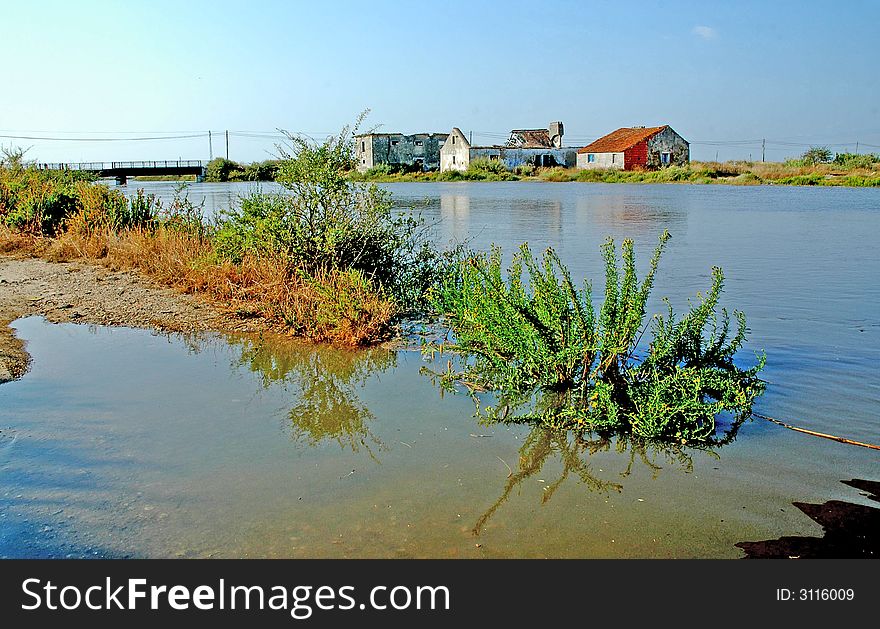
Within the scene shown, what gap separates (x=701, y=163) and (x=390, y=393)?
69320 mm

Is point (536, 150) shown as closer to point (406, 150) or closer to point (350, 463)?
point (406, 150)

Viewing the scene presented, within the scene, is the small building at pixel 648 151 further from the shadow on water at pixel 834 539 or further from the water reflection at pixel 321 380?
the shadow on water at pixel 834 539

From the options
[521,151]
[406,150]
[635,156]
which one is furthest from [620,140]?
[406,150]

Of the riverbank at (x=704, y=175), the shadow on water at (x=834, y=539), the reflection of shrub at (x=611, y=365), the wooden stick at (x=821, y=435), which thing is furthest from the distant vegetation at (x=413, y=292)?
the riverbank at (x=704, y=175)

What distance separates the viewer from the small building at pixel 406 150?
80.0 m

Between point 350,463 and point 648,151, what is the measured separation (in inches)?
2772

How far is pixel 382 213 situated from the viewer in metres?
10.5

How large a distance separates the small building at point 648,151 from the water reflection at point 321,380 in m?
66.4

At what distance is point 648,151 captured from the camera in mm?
71562

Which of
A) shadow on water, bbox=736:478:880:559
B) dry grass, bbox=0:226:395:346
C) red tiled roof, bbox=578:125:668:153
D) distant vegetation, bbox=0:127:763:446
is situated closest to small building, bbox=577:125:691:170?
red tiled roof, bbox=578:125:668:153

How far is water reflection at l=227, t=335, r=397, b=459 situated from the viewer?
20.9 ft
